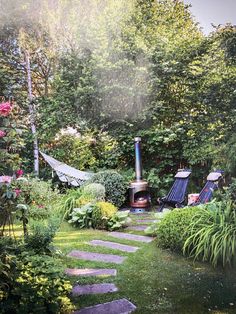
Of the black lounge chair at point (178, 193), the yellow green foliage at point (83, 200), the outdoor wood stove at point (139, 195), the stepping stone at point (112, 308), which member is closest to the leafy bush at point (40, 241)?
the stepping stone at point (112, 308)

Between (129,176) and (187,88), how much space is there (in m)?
2.35

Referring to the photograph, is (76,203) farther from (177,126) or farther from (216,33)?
(216,33)

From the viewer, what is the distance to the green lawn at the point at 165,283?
2.25 metres

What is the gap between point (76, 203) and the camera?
503 cm

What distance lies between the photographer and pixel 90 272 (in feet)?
9.32

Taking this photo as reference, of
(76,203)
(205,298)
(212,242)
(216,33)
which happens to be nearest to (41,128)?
(76,203)

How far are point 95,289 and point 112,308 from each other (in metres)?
0.33

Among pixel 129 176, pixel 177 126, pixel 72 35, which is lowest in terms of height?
pixel 129 176

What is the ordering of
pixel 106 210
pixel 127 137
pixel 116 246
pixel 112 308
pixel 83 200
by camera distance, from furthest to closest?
pixel 127 137
pixel 83 200
pixel 106 210
pixel 116 246
pixel 112 308

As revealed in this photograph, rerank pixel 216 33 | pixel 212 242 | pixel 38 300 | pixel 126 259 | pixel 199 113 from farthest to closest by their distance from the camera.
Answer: pixel 199 113
pixel 216 33
pixel 126 259
pixel 212 242
pixel 38 300

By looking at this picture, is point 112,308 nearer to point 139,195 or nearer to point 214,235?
point 214,235

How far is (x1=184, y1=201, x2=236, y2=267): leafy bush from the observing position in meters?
2.90

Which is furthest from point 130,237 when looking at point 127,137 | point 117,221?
point 127,137

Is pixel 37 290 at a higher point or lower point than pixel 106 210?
lower
